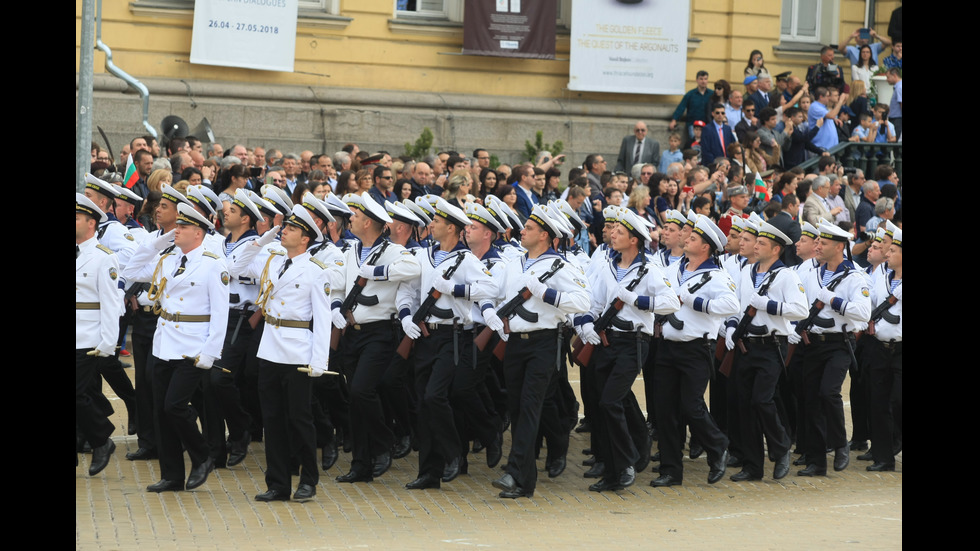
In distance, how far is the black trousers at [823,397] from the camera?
11.1 metres

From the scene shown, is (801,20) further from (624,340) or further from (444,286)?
(444,286)

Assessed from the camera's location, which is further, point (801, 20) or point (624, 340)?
point (801, 20)

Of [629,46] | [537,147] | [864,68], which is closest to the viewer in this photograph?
[537,147]

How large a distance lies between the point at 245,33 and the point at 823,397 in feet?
39.5

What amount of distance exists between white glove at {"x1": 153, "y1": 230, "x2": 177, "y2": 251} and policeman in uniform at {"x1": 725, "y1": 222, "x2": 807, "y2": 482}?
4315mm

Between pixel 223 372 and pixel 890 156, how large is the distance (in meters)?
15.6

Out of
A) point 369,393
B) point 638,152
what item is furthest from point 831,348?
point 638,152

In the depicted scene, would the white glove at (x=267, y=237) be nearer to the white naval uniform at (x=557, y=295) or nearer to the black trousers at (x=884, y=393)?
the white naval uniform at (x=557, y=295)

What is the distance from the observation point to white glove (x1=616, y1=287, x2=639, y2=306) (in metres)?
9.86

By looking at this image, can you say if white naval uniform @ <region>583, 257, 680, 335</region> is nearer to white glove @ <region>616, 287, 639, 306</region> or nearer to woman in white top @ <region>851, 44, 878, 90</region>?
white glove @ <region>616, 287, 639, 306</region>

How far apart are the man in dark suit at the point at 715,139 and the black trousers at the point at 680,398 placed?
415 inches

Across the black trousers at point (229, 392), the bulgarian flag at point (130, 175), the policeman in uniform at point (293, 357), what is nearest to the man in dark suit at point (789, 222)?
the black trousers at point (229, 392)

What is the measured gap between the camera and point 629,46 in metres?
22.8
